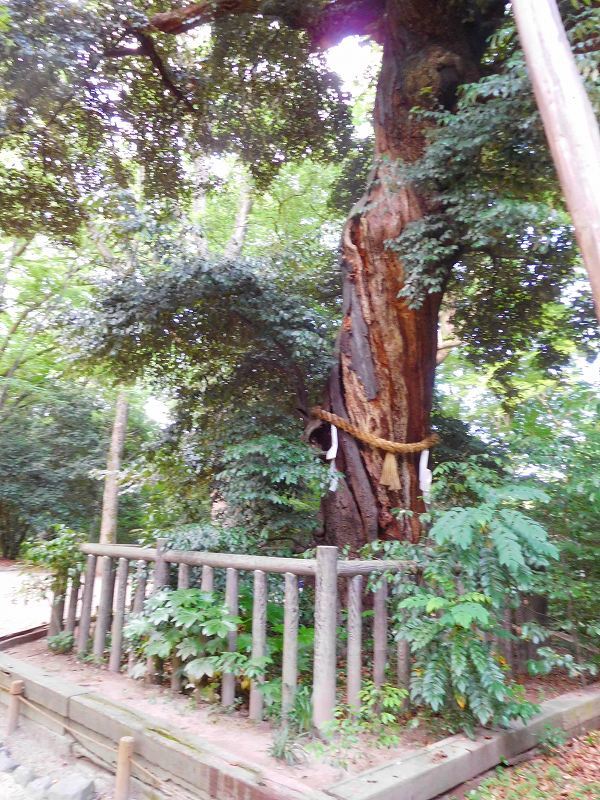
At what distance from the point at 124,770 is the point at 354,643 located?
4.80 ft

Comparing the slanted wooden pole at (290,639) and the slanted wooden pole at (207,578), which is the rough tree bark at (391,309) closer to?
the slanted wooden pole at (207,578)

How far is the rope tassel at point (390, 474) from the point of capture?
575 centimetres

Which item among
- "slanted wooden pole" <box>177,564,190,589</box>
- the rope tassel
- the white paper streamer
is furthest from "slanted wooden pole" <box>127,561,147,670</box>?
the rope tassel

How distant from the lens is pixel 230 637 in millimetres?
4008

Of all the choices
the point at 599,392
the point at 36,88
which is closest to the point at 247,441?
the point at 599,392

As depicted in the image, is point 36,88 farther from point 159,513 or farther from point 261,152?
point 159,513

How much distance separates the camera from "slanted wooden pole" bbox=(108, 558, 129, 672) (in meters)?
4.81

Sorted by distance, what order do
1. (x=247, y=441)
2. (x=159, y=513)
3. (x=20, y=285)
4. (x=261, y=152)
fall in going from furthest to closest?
(x=20, y=285)
(x=261, y=152)
(x=159, y=513)
(x=247, y=441)

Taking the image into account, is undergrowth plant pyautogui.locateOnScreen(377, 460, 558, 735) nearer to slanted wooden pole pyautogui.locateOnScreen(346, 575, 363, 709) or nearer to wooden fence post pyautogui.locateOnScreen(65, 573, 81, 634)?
slanted wooden pole pyautogui.locateOnScreen(346, 575, 363, 709)

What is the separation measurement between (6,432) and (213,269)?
10902mm

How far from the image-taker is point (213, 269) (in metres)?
5.83

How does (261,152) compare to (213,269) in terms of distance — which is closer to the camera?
(213,269)

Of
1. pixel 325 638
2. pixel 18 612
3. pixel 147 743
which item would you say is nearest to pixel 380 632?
pixel 325 638

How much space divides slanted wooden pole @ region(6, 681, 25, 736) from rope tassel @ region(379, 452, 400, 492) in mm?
3457
